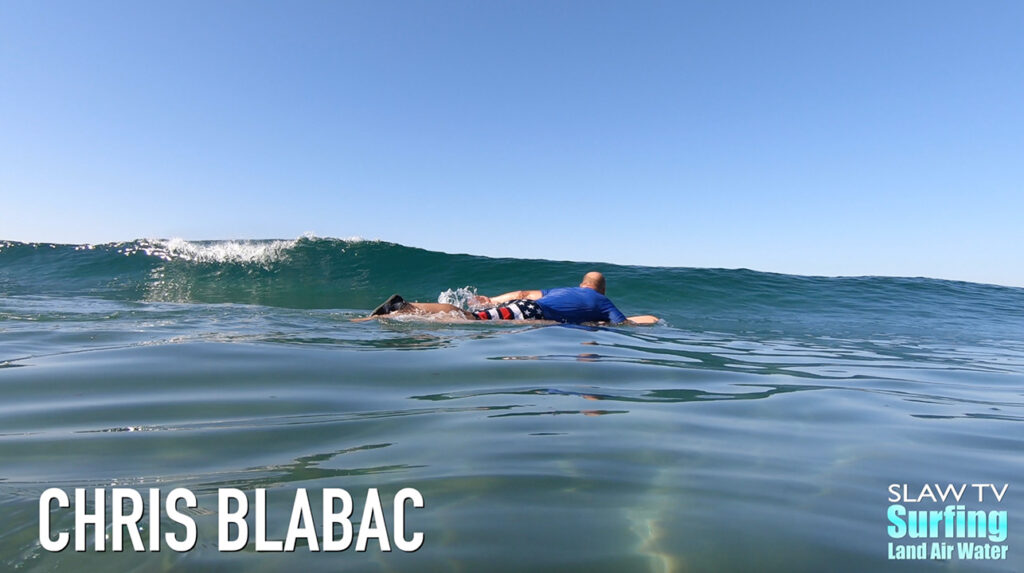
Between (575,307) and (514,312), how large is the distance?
0.81 meters

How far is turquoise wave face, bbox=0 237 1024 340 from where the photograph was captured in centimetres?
1185

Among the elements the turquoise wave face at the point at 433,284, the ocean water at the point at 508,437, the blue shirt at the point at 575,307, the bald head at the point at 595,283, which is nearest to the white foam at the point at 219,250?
the turquoise wave face at the point at 433,284

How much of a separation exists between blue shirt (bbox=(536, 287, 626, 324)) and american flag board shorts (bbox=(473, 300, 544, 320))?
0.11 metres

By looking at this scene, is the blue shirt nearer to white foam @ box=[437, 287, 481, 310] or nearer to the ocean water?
the ocean water

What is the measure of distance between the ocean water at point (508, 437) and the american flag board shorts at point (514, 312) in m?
1.03

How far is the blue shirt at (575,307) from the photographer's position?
7.31 metres

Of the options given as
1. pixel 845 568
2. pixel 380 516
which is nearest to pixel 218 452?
pixel 380 516

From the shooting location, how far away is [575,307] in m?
7.34

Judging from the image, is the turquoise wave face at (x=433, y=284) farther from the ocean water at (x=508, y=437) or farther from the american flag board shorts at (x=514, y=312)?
the ocean water at (x=508, y=437)

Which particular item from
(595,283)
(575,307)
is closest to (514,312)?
(575,307)

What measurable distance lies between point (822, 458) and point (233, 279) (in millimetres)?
14813

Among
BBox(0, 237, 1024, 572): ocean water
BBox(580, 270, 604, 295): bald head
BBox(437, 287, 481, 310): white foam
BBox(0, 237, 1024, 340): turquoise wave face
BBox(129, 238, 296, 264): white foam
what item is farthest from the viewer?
BBox(129, 238, 296, 264): white foam

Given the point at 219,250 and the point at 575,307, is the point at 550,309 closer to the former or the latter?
the point at 575,307

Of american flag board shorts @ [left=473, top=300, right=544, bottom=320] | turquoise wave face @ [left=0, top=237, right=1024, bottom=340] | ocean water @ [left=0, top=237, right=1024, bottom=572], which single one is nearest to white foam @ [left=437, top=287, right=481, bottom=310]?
turquoise wave face @ [left=0, top=237, right=1024, bottom=340]
